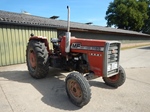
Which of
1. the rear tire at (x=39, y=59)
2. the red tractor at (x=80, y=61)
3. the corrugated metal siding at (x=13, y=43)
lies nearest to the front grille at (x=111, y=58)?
the red tractor at (x=80, y=61)

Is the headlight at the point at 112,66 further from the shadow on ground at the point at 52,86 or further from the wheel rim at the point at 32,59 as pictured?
the wheel rim at the point at 32,59

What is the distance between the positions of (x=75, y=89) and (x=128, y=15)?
127 feet

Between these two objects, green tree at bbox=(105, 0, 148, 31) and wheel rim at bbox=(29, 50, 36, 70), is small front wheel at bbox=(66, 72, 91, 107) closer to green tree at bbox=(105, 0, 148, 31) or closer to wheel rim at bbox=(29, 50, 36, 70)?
wheel rim at bbox=(29, 50, 36, 70)

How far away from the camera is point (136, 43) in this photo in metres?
24.1

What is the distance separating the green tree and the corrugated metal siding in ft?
115

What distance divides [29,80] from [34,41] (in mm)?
1314

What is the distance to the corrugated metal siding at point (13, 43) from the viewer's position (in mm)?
6566

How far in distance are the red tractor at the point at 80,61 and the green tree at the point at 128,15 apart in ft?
121

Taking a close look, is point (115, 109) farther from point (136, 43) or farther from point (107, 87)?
point (136, 43)

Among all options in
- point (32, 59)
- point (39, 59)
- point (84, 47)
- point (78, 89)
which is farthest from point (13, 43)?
point (78, 89)

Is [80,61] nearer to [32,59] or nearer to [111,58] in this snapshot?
[111,58]

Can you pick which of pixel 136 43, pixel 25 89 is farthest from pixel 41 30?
pixel 136 43

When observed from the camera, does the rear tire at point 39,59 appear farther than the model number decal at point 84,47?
Yes

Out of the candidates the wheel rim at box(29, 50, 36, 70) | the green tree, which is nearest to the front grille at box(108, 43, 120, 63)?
the wheel rim at box(29, 50, 36, 70)
